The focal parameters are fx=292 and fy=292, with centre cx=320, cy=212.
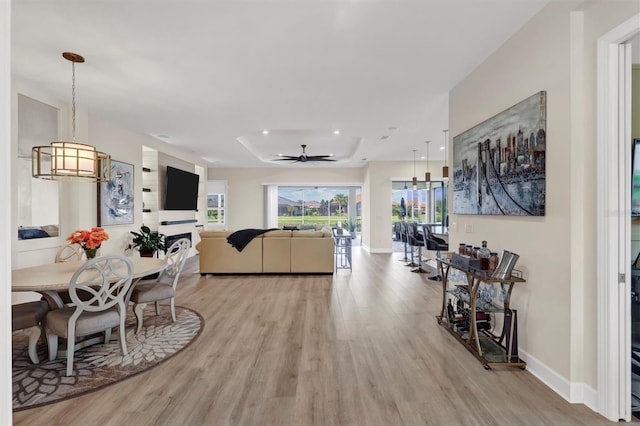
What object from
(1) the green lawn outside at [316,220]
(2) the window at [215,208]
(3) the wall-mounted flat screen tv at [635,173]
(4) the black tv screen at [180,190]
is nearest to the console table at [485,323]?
(3) the wall-mounted flat screen tv at [635,173]

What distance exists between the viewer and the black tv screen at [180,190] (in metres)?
6.52

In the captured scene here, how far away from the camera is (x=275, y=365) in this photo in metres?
2.48

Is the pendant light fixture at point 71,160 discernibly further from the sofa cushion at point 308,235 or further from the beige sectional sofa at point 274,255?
the sofa cushion at point 308,235

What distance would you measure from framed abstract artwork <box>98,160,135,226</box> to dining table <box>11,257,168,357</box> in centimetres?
180

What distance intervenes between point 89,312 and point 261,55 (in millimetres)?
2787

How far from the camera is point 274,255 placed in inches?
222

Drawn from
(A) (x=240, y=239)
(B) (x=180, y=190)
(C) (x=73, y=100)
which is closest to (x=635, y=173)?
(A) (x=240, y=239)

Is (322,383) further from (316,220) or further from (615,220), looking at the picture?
(316,220)

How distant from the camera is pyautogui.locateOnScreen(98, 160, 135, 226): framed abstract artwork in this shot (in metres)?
4.64

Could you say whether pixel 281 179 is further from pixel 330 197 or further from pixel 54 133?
pixel 54 133

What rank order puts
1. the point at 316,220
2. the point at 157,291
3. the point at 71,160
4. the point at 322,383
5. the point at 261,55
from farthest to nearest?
1. the point at 316,220
2. the point at 157,291
3. the point at 261,55
4. the point at 71,160
5. the point at 322,383

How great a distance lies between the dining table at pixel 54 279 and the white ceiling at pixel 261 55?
2032mm

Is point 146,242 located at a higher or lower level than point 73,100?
lower

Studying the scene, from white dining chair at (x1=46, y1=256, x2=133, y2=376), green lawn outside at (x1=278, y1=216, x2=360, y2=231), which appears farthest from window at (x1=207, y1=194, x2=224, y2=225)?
white dining chair at (x1=46, y1=256, x2=133, y2=376)
